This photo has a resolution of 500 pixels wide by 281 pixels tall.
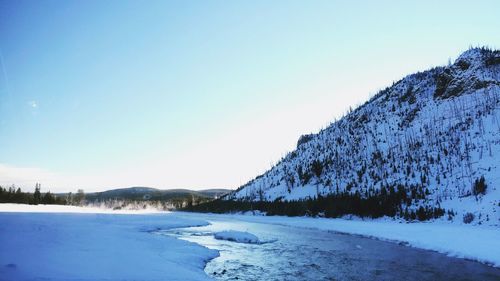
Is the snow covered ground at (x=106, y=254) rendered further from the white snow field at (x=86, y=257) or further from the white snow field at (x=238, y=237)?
the white snow field at (x=238, y=237)

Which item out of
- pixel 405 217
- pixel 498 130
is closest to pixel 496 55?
pixel 498 130

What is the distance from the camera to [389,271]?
1533 centimetres

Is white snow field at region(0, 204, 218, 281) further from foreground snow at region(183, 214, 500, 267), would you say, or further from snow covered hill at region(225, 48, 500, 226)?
snow covered hill at region(225, 48, 500, 226)

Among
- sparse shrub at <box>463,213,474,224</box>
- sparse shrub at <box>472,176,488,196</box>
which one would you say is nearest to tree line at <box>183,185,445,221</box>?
sparse shrub at <box>463,213,474,224</box>

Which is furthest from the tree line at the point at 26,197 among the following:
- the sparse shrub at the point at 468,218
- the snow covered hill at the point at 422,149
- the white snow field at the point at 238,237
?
the sparse shrub at the point at 468,218

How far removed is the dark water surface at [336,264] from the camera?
14219mm

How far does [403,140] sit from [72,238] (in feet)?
197

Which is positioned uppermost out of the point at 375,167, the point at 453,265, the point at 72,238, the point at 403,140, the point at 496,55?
the point at 496,55

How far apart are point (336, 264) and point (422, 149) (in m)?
45.5

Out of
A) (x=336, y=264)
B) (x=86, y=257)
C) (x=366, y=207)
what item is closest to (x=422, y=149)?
(x=366, y=207)

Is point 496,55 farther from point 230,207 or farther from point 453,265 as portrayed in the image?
point 453,265

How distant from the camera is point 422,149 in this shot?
186 ft

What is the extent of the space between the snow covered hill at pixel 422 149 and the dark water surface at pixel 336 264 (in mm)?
13558

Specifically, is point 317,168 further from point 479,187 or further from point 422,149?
point 479,187
